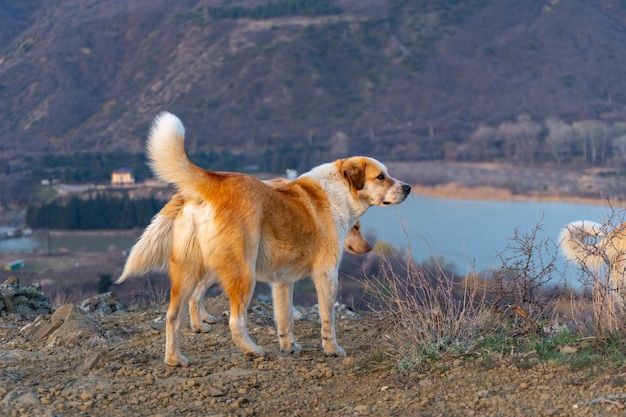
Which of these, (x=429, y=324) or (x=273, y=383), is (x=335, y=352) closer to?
(x=429, y=324)

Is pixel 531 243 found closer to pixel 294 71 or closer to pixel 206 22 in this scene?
pixel 294 71

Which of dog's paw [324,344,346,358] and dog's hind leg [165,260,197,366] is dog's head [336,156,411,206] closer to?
dog's paw [324,344,346,358]

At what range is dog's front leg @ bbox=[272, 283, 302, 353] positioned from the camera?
734cm

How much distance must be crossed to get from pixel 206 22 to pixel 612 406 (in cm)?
8361

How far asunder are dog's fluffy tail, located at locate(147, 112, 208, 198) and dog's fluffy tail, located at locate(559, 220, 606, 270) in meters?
2.85

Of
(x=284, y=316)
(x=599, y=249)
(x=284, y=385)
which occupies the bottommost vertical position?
(x=284, y=385)

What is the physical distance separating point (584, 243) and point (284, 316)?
2.36m

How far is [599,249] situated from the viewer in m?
7.00

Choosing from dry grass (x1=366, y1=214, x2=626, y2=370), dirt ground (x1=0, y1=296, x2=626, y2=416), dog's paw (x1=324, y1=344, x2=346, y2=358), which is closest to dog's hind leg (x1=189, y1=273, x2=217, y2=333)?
dirt ground (x1=0, y1=296, x2=626, y2=416)

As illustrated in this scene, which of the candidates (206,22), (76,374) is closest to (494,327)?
(76,374)

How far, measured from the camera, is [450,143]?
66.8 meters

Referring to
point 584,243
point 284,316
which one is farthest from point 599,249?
point 284,316

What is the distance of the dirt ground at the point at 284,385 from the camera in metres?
5.47

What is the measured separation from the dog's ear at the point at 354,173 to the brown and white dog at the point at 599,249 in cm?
169
